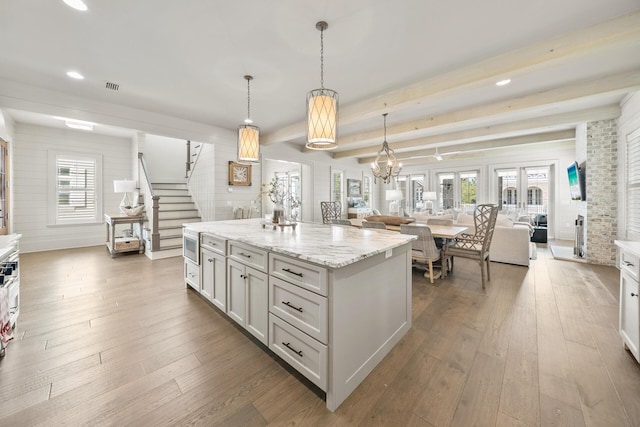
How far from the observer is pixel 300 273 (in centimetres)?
160

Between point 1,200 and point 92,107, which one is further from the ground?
point 92,107

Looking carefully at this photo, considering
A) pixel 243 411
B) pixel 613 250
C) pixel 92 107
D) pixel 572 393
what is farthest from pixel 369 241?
pixel 613 250

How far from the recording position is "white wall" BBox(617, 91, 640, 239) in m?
3.73

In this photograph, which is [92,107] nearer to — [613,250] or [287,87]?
[287,87]

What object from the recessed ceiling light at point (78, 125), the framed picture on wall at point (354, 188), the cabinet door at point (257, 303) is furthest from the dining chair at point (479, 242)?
the recessed ceiling light at point (78, 125)

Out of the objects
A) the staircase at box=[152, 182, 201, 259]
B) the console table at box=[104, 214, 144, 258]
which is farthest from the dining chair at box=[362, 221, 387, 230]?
the console table at box=[104, 214, 144, 258]

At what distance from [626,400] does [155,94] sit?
5.78 m

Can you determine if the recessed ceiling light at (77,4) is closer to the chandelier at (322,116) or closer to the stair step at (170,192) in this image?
the chandelier at (322,116)

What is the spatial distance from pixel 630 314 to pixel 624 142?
4.00 metres

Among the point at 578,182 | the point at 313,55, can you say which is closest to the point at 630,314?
the point at 313,55

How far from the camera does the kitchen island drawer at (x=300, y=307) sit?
1.48 metres

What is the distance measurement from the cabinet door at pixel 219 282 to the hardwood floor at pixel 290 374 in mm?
206

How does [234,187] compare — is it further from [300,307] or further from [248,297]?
[300,307]

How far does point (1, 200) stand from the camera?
383 cm
